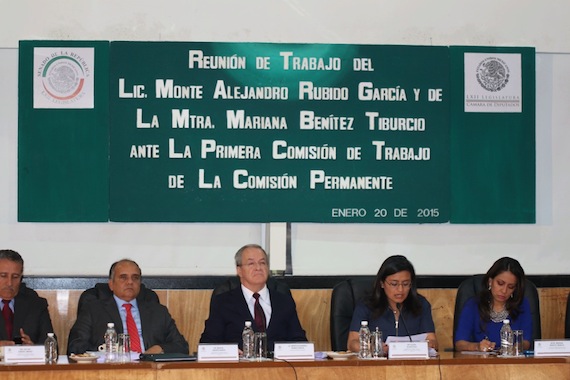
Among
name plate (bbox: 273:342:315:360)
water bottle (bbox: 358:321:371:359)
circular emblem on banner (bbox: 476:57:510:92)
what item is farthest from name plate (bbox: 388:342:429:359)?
circular emblem on banner (bbox: 476:57:510:92)

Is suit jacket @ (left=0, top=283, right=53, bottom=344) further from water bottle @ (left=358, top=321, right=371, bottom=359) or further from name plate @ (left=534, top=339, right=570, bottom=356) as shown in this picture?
name plate @ (left=534, top=339, right=570, bottom=356)

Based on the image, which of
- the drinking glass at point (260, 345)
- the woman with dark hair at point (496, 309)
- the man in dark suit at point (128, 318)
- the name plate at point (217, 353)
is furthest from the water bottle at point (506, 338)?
the man in dark suit at point (128, 318)

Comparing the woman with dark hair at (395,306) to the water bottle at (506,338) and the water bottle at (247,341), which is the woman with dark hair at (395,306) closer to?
the water bottle at (506,338)

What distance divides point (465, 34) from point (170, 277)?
7.94ft

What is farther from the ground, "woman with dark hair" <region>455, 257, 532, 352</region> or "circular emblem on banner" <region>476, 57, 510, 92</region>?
"circular emblem on banner" <region>476, 57, 510, 92</region>

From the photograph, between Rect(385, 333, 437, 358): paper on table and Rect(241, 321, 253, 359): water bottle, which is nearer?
Rect(241, 321, 253, 359): water bottle

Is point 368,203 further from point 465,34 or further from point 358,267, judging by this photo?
point 465,34

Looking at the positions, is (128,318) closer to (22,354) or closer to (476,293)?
(22,354)

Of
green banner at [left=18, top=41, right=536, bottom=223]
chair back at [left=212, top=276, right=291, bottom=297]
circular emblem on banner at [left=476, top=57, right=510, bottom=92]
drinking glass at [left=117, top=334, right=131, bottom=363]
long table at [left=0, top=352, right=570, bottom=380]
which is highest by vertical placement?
circular emblem on banner at [left=476, top=57, right=510, bottom=92]

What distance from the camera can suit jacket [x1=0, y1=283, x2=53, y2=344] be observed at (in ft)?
19.4

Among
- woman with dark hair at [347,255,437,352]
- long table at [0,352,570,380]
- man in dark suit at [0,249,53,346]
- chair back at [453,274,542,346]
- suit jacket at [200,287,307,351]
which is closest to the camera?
long table at [0,352,570,380]

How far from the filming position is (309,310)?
6.68 meters

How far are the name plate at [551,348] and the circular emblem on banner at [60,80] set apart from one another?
3192mm

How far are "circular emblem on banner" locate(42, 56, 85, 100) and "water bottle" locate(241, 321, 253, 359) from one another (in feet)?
7.06
